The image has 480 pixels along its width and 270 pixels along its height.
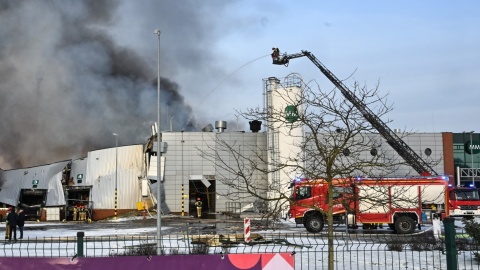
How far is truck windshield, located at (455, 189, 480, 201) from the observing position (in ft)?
103

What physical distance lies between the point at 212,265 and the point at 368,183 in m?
8.21

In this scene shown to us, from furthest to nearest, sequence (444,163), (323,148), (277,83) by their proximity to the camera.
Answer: (444,163) < (277,83) < (323,148)

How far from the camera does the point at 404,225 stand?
→ 24.4m

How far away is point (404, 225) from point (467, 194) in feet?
30.9

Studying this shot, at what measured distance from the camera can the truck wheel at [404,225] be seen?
24219 millimetres

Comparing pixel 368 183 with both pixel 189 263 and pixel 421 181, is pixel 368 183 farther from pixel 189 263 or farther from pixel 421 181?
pixel 421 181

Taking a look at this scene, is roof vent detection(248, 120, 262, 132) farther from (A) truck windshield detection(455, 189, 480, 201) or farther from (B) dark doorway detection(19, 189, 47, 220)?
(A) truck windshield detection(455, 189, 480, 201)

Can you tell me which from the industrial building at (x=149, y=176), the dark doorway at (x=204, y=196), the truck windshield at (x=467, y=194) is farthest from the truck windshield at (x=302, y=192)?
the dark doorway at (x=204, y=196)

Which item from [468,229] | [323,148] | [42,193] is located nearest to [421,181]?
[468,229]

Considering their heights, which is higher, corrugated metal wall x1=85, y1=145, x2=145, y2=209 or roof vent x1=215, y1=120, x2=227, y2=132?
roof vent x1=215, y1=120, x2=227, y2=132

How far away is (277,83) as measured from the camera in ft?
147

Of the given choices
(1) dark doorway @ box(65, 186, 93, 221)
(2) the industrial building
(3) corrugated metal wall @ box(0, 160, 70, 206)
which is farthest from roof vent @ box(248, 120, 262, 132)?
(3) corrugated metal wall @ box(0, 160, 70, 206)

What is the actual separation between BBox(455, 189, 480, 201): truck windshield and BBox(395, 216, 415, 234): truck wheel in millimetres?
8718

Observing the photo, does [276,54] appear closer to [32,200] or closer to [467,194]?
[467,194]
